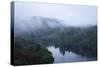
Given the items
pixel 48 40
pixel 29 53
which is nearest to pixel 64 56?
pixel 48 40

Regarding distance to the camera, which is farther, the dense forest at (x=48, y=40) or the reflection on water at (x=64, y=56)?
the reflection on water at (x=64, y=56)

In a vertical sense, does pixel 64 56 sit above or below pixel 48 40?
below

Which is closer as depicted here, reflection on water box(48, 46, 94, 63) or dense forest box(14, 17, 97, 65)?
dense forest box(14, 17, 97, 65)

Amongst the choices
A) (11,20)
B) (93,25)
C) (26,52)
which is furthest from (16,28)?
(93,25)

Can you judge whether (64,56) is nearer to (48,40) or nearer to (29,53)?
(48,40)

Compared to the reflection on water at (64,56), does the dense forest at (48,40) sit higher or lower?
higher

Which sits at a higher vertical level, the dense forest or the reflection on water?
the dense forest
